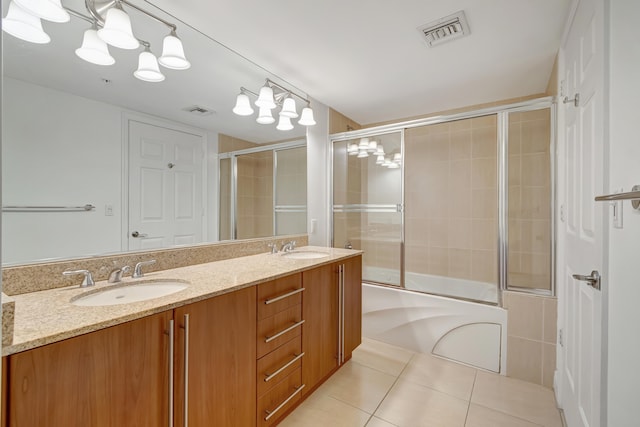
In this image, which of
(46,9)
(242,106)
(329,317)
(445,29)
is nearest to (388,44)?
(445,29)

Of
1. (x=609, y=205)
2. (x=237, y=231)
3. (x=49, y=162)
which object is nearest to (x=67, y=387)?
(x=49, y=162)

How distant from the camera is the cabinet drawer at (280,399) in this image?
146 cm

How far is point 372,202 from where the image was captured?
10.4 ft

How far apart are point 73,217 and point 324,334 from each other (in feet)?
4.99

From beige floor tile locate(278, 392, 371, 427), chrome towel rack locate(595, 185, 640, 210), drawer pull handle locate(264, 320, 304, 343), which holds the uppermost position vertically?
chrome towel rack locate(595, 185, 640, 210)

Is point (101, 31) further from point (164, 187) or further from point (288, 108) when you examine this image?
point (288, 108)

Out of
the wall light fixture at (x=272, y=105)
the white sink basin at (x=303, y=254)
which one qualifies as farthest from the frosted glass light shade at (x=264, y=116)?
the white sink basin at (x=303, y=254)

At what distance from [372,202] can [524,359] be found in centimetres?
182

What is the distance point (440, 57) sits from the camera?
6.70 ft

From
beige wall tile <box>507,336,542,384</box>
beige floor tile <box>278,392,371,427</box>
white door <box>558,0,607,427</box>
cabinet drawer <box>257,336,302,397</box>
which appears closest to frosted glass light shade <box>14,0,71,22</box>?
cabinet drawer <box>257,336,302,397</box>

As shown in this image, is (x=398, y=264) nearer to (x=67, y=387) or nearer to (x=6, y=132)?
(x=67, y=387)

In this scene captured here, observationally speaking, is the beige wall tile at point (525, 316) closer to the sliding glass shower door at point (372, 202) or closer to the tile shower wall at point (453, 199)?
the tile shower wall at point (453, 199)

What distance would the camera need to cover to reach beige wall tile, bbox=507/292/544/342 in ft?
6.74

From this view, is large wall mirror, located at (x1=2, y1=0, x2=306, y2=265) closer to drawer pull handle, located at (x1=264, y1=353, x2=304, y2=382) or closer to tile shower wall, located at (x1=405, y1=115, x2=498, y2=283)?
drawer pull handle, located at (x1=264, y1=353, x2=304, y2=382)
